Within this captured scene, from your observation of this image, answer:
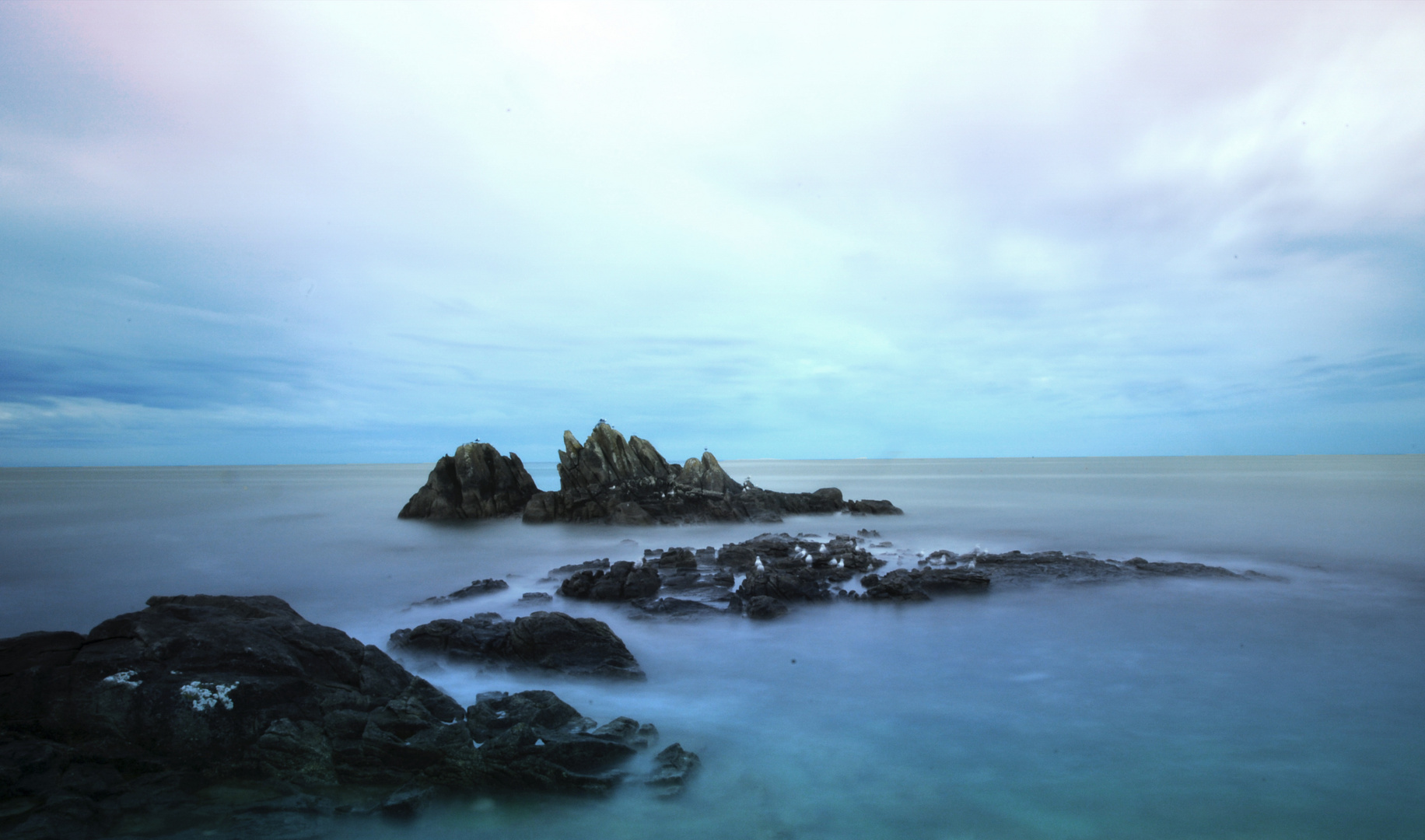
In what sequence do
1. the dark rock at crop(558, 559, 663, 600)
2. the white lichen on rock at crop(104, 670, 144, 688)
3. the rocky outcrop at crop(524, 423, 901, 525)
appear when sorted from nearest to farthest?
the white lichen on rock at crop(104, 670, 144, 688), the dark rock at crop(558, 559, 663, 600), the rocky outcrop at crop(524, 423, 901, 525)

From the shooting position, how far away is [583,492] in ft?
117

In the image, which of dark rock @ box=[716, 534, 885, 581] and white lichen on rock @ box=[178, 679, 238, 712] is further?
dark rock @ box=[716, 534, 885, 581]

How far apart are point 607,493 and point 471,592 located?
56.3 ft

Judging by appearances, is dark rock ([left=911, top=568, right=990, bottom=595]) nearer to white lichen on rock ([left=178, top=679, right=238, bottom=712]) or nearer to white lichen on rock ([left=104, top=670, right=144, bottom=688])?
white lichen on rock ([left=178, top=679, right=238, bottom=712])

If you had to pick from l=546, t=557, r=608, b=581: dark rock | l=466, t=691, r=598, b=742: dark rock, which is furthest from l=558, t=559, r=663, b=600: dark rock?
l=466, t=691, r=598, b=742: dark rock

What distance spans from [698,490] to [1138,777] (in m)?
29.2

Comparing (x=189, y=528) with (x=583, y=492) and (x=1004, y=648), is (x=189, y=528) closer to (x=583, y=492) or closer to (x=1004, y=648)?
(x=583, y=492)

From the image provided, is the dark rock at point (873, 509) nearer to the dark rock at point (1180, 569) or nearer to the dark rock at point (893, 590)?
the dark rock at point (1180, 569)

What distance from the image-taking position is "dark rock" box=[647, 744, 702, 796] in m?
7.38

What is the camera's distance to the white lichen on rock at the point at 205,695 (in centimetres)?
728

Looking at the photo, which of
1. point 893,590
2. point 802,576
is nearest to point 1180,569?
point 893,590

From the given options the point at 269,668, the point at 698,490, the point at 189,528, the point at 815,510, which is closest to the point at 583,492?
the point at 698,490

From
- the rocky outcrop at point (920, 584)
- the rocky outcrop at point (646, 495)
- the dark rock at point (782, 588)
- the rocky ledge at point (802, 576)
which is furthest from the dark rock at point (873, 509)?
the dark rock at point (782, 588)

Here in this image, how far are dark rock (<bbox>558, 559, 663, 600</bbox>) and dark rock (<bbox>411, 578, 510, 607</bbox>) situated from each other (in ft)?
7.66
